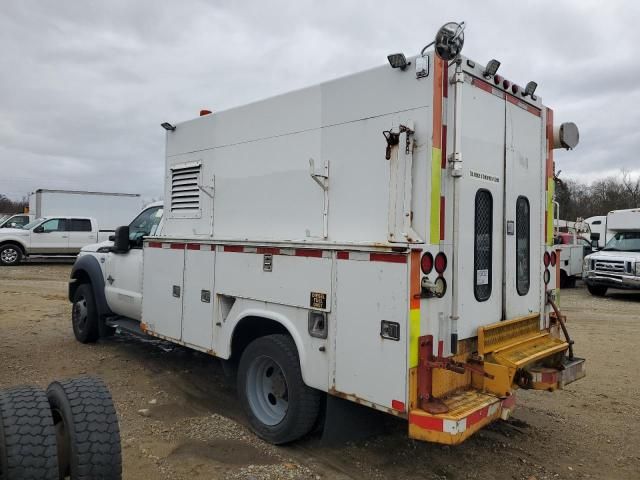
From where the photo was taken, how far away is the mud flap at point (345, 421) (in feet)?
13.1

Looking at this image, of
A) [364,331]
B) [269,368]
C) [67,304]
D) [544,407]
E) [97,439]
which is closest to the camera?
[97,439]

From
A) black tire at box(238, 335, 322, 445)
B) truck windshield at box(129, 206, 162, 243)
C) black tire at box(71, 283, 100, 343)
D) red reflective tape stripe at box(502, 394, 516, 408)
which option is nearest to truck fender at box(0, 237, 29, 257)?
black tire at box(71, 283, 100, 343)

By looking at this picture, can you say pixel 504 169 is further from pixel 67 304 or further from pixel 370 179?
pixel 67 304

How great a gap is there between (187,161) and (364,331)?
3011 millimetres

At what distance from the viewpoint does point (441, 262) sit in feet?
11.9

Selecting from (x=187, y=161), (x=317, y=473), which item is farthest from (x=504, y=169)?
(x=187, y=161)

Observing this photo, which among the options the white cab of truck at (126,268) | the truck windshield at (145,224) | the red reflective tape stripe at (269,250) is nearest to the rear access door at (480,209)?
the red reflective tape stripe at (269,250)

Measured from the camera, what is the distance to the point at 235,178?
5.02m

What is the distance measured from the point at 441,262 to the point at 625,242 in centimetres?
1459

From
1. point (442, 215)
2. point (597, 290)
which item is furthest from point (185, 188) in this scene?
point (597, 290)

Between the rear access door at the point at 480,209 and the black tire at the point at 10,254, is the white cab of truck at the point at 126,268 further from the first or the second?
the black tire at the point at 10,254

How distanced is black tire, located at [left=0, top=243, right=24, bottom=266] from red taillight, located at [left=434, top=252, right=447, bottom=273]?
67.2 ft

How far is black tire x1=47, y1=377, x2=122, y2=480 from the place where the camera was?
2.54 m

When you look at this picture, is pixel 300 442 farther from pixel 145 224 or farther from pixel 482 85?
pixel 145 224
